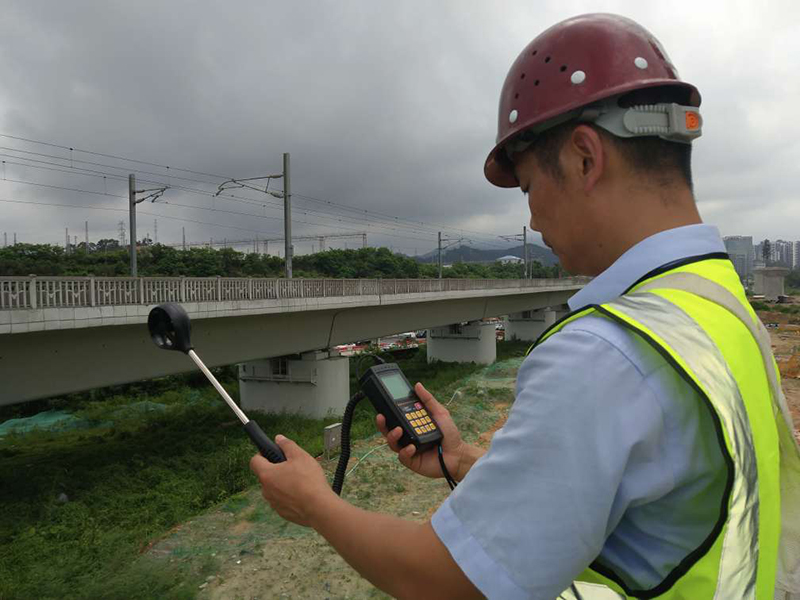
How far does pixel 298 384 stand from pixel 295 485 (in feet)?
54.5

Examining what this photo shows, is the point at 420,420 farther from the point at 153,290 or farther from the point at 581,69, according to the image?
the point at 153,290

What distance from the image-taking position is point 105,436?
15172mm

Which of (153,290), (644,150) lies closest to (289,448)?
(644,150)

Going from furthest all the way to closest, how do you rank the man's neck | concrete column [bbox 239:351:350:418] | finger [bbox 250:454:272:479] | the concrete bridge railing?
concrete column [bbox 239:351:350:418]
the concrete bridge railing
finger [bbox 250:454:272:479]
the man's neck

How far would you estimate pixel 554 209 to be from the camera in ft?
4.35

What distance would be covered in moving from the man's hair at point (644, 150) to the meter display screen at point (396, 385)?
1151 mm

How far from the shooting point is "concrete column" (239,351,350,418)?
1736 cm

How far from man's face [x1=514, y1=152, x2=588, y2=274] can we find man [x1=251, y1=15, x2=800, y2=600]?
0.04 feet

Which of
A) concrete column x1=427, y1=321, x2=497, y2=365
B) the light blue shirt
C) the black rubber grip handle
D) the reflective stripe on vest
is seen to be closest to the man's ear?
the reflective stripe on vest

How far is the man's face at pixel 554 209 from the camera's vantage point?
1.29 meters

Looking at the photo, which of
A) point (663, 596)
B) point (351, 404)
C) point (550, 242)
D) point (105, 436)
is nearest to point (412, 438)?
point (351, 404)

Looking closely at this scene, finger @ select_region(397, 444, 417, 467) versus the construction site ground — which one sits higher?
finger @ select_region(397, 444, 417, 467)

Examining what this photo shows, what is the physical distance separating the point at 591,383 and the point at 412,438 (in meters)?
1.23

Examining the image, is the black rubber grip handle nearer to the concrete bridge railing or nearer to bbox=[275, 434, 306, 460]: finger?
bbox=[275, 434, 306, 460]: finger
